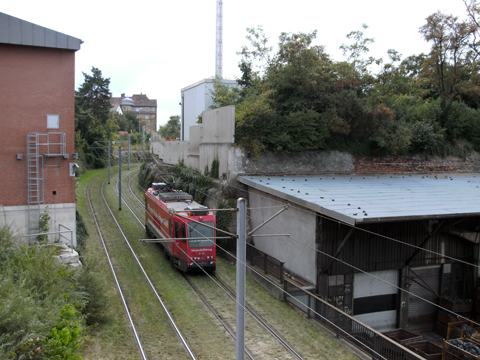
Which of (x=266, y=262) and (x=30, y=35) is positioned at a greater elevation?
(x=30, y=35)

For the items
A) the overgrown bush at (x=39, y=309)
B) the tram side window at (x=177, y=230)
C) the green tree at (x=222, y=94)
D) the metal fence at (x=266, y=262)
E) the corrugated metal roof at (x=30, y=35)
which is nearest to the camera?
the overgrown bush at (x=39, y=309)

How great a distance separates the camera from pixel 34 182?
16953 mm

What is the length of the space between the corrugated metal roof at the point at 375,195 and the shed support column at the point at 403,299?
10.7 ft

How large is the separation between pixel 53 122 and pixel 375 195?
46.1ft

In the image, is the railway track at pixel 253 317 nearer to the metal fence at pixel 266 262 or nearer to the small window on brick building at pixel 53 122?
the metal fence at pixel 266 262

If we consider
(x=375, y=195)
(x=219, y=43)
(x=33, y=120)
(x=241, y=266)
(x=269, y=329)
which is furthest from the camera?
(x=219, y=43)

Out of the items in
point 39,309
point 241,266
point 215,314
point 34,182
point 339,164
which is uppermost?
point 339,164

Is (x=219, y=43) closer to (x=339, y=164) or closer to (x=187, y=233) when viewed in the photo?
(x=339, y=164)

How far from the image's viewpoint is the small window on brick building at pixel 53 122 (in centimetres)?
1709

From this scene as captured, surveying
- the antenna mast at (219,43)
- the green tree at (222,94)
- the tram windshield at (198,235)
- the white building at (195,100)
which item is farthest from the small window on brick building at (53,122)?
the antenna mast at (219,43)

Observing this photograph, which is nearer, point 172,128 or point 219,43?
point 219,43

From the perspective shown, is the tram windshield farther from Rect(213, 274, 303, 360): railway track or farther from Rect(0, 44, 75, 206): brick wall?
Rect(0, 44, 75, 206): brick wall

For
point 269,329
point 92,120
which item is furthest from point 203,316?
point 92,120

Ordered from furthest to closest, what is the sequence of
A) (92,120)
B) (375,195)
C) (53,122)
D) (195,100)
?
(92,120) → (195,100) → (53,122) → (375,195)
